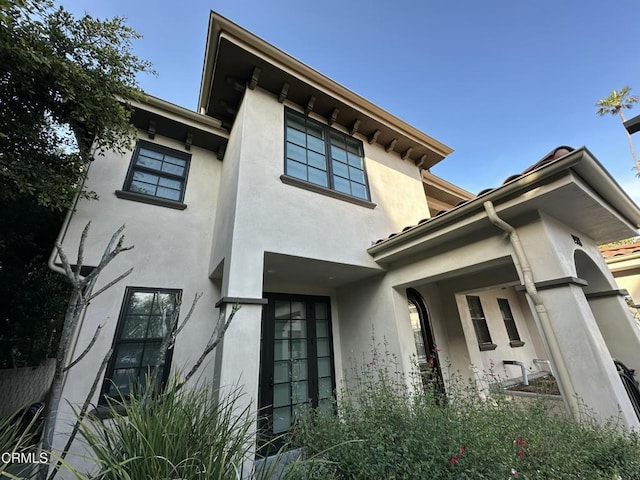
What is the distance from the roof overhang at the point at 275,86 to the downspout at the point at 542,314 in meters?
3.73

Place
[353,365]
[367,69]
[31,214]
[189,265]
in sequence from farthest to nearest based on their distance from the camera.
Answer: [367,69]
[353,365]
[189,265]
[31,214]

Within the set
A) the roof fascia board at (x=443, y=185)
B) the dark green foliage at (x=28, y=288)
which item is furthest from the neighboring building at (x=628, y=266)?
the dark green foliage at (x=28, y=288)

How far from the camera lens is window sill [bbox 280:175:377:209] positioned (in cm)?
449

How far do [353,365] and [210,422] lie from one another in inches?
154

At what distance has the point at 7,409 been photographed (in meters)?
3.72

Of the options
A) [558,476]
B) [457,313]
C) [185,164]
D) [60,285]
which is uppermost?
[185,164]

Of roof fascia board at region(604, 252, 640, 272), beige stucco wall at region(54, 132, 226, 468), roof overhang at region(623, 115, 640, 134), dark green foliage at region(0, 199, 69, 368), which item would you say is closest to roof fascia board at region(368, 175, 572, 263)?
roof overhang at region(623, 115, 640, 134)

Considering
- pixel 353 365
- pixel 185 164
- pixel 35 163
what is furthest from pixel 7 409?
pixel 353 365

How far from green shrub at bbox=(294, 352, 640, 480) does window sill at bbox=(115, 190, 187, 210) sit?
4524 mm

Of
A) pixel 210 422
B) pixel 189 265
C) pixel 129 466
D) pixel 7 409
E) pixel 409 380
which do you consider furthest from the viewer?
pixel 189 265

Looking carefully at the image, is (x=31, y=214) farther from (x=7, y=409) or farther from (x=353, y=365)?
(x=353, y=365)

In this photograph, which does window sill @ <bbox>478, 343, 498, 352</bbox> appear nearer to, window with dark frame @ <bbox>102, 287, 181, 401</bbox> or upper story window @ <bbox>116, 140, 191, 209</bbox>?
window with dark frame @ <bbox>102, 287, 181, 401</bbox>

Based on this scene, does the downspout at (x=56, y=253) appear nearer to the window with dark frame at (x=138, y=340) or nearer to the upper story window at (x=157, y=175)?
the window with dark frame at (x=138, y=340)

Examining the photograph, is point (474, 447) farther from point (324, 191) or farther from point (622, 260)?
point (622, 260)
